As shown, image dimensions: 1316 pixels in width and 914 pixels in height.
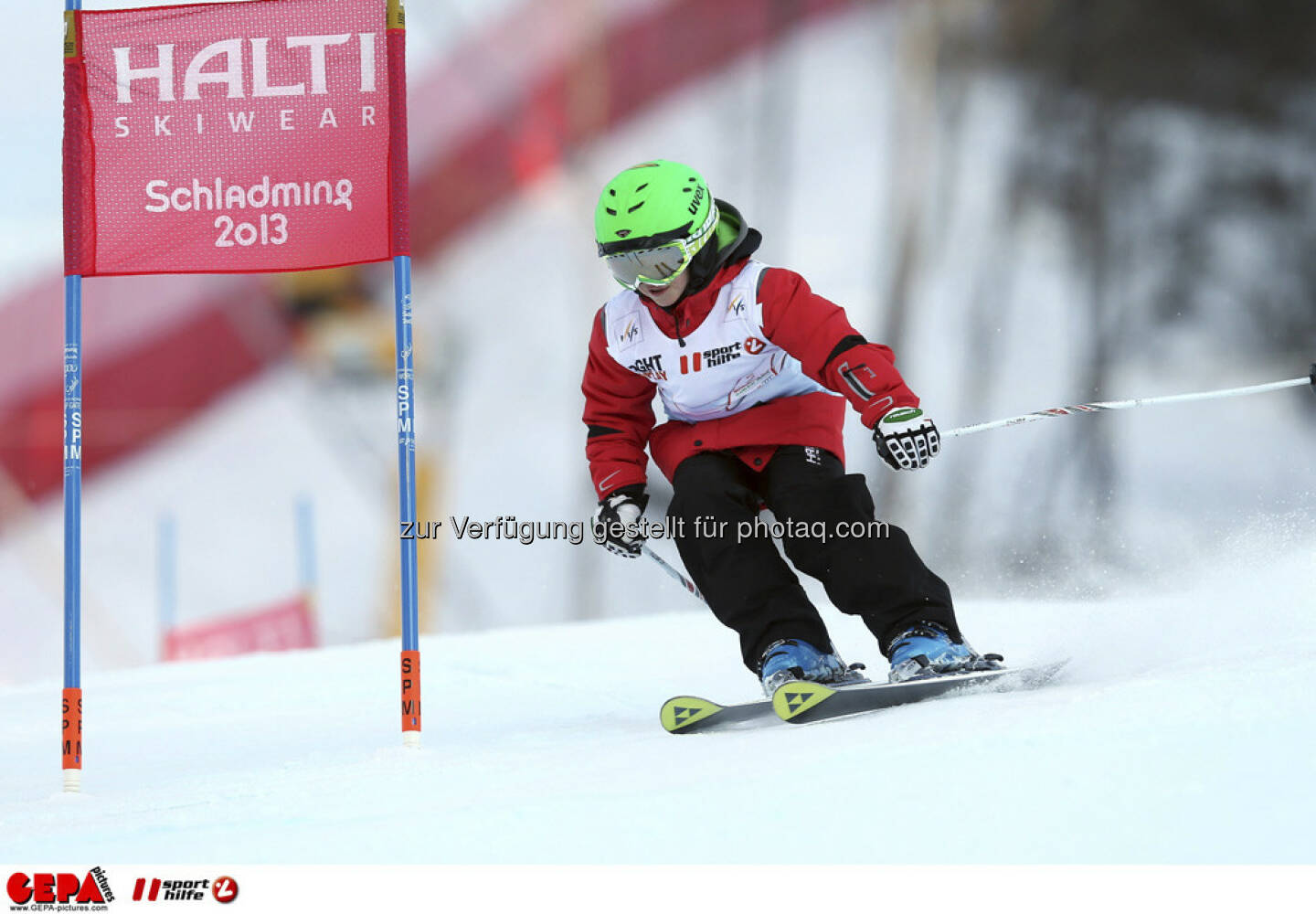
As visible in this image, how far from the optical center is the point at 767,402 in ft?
8.64

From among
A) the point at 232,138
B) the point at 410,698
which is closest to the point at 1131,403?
the point at 410,698

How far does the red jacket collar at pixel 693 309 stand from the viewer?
2551 mm

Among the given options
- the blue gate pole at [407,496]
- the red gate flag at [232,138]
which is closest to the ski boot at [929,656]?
the blue gate pole at [407,496]

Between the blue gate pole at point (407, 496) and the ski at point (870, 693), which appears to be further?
the blue gate pole at point (407, 496)

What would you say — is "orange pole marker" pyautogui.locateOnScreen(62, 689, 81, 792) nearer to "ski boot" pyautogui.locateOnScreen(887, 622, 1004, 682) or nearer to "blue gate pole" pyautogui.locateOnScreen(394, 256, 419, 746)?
"blue gate pole" pyautogui.locateOnScreen(394, 256, 419, 746)

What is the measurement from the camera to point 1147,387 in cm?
900

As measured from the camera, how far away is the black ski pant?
240 cm

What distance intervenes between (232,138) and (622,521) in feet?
3.60

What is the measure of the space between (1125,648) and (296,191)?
1834mm

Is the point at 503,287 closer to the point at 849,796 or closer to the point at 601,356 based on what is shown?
the point at 601,356

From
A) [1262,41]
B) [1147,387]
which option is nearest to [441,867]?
[1147,387]

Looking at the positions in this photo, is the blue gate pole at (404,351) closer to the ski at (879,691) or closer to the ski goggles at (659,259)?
the ski goggles at (659,259)

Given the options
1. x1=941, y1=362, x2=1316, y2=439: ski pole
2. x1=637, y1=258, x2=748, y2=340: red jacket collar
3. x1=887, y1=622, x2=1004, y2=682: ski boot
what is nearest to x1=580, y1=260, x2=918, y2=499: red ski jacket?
x1=637, y1=258, x2=748, y2=340: red jacket collar

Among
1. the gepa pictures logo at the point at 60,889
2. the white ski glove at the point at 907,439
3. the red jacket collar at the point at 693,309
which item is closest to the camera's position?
the gepa pictures logo at the point at 60,889
